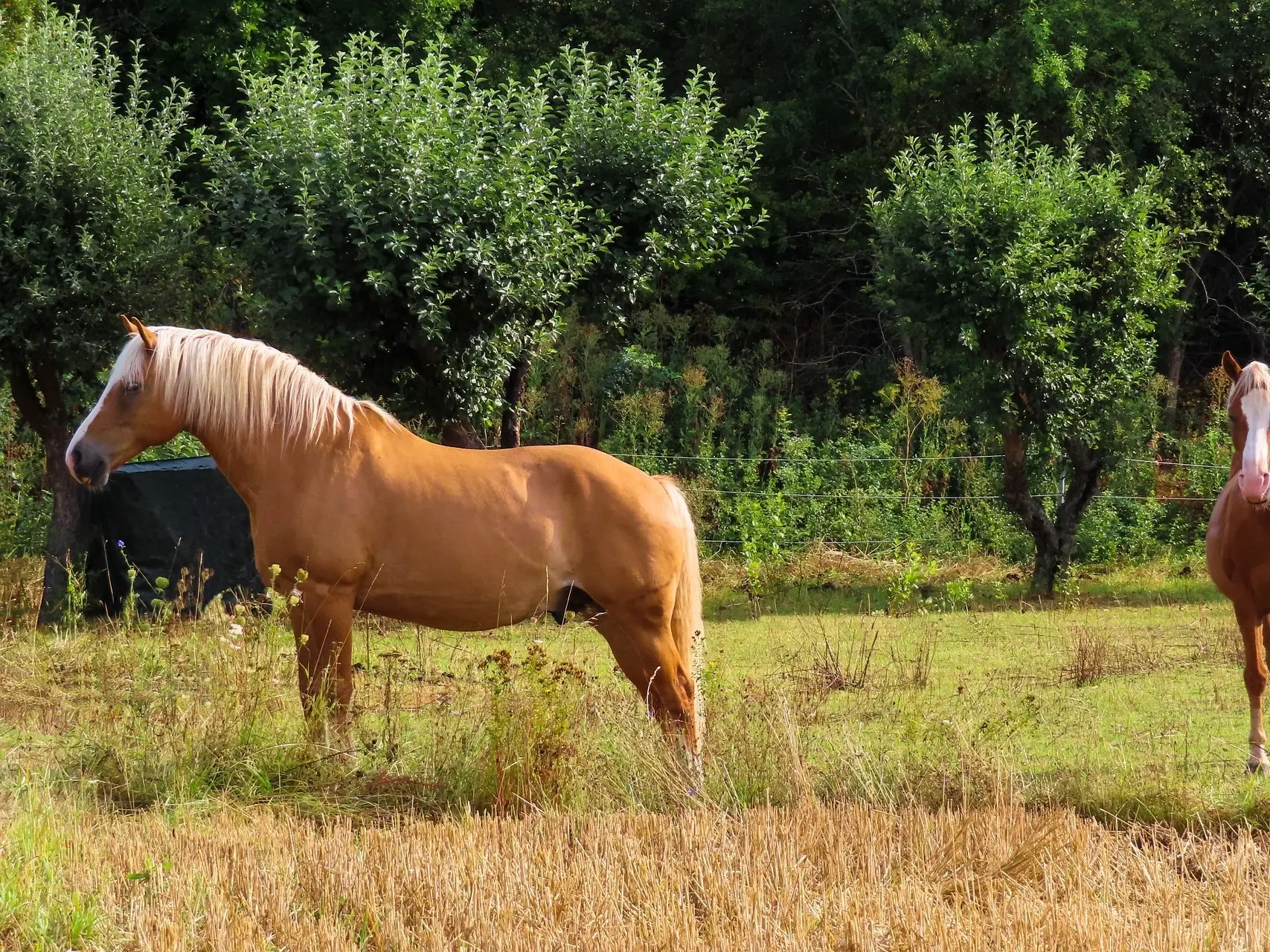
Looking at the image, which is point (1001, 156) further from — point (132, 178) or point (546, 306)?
point (132, 178)

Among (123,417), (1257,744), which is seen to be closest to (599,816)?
(123,417)

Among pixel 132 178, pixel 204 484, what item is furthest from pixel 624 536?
pixel 132 178

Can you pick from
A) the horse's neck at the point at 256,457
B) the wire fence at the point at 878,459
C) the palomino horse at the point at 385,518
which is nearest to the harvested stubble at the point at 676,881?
the palomino horse at the point at 385,518

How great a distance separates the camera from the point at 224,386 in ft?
19.7

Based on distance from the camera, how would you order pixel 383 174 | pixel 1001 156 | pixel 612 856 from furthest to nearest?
pixel 1001 156 < pixel 383 174 < pixel 612 856

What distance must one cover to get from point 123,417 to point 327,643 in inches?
54.4

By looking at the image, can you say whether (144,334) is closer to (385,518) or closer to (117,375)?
(117,375)

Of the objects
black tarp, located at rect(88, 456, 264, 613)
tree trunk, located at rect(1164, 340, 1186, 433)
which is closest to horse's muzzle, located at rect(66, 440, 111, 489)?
black tarp, located at rect(88, 456, 264, 613)

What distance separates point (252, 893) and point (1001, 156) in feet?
37.5

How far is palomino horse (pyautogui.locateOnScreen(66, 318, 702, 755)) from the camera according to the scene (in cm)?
597

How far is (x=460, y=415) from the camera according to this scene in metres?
11.5

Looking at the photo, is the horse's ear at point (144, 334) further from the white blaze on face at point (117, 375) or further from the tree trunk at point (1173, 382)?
the tree trunk at point (1173, 382)

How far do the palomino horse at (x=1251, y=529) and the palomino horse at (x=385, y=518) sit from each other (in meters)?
2.56

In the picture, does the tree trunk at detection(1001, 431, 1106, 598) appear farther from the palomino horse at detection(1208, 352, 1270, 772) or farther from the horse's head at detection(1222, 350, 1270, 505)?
the horse's head at detection(1222, 350, 1270, 505)
